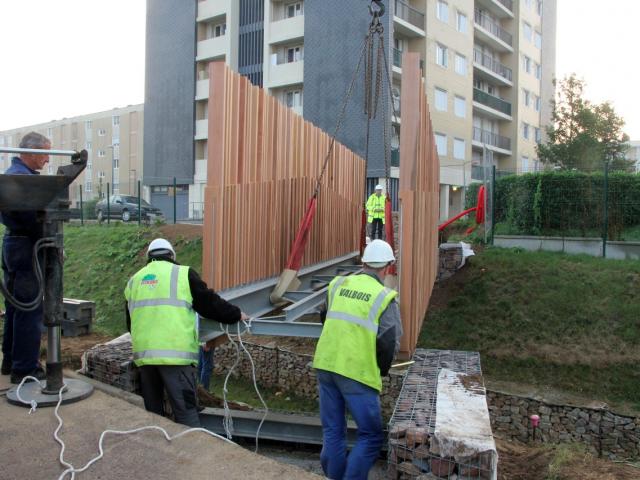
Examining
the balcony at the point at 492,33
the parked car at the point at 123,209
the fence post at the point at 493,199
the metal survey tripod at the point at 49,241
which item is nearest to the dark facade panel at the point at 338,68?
the parked car at the point at 123,209

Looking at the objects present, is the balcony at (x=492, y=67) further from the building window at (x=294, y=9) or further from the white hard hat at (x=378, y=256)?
the white hard hat at (x=378, y=256)

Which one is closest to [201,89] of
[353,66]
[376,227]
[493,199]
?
[353,66]

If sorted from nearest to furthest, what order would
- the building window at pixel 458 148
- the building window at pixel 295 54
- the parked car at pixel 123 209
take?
the parked car at pixel 123 209 → the building window at pixel 295 54 → the building window at pixel 458 148

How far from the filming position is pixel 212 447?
3.25 meters

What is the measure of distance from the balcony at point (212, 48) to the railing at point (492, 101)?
15677 millimetres

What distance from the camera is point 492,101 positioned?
38.5m

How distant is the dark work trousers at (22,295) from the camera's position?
14.1 ft

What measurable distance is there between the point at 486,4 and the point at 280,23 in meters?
14.5

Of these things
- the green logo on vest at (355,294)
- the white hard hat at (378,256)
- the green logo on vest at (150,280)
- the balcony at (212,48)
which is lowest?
the green logo on vest at (355,294)

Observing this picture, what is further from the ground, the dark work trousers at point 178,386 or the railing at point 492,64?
the railing at point 492,64

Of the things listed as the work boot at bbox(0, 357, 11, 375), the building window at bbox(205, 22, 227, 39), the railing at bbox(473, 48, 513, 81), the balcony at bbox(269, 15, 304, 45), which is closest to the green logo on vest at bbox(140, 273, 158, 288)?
the work boot at bbox(0, 357, 11, 375)

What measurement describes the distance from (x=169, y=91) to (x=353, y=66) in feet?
46.5

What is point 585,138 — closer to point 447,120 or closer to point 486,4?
point 447,120

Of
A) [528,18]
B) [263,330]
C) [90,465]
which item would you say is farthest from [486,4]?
[90,465]
